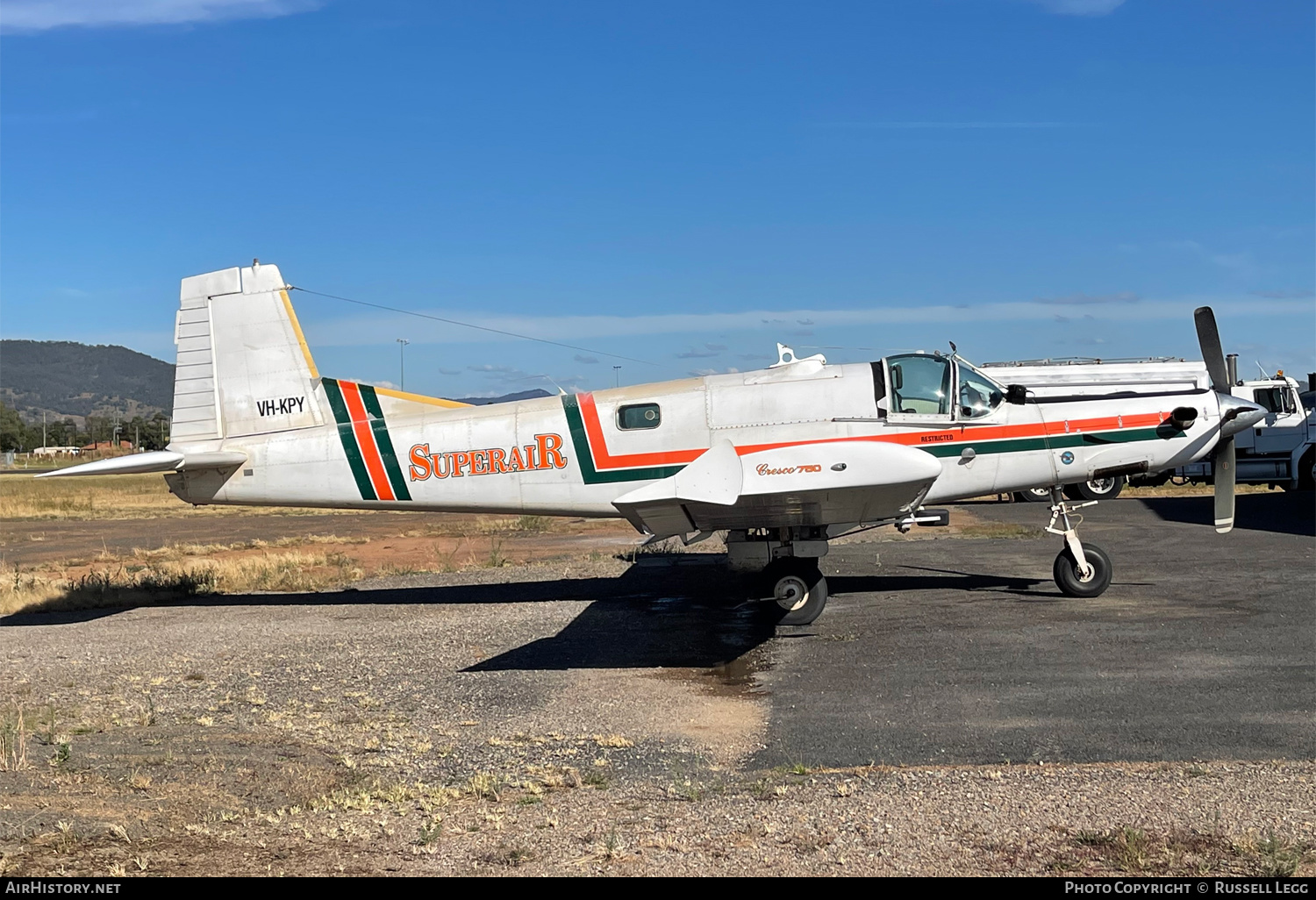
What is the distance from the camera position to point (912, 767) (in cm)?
724

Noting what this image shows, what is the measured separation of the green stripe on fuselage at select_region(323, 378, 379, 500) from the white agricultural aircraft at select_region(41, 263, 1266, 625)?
0.02 m

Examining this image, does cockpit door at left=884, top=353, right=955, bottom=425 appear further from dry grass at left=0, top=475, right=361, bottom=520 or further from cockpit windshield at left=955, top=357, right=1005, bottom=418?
dry grass at left=0, top=475, right=361, bottom=520

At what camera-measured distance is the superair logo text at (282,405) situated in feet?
48.0

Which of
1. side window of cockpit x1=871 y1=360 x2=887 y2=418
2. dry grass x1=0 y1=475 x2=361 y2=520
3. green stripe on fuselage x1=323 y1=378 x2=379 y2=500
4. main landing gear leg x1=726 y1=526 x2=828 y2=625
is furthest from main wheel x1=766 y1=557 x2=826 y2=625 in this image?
dry grass x1=0 y1=475 x2=361 y2=520

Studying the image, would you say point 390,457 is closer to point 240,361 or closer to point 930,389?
point 240,361

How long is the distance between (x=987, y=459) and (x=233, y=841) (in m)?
9.67

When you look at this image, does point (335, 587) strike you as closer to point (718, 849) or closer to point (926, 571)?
point (926, 571)

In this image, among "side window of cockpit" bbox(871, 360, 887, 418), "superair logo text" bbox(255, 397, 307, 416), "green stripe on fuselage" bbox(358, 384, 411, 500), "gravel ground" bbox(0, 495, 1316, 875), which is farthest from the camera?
"superair logo text" bbox(255, 397, 307, 416)

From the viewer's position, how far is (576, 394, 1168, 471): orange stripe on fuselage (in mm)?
12852

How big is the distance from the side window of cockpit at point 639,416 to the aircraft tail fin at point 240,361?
4.13 meters

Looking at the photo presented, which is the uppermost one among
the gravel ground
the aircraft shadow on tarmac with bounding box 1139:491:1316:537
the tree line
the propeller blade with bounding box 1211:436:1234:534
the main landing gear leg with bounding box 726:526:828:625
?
the tree line

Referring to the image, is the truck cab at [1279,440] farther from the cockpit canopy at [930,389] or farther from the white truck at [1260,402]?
the cockpit canopy at [930,389]

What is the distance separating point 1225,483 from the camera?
13562 millimetres

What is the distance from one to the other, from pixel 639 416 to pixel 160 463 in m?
5.93
